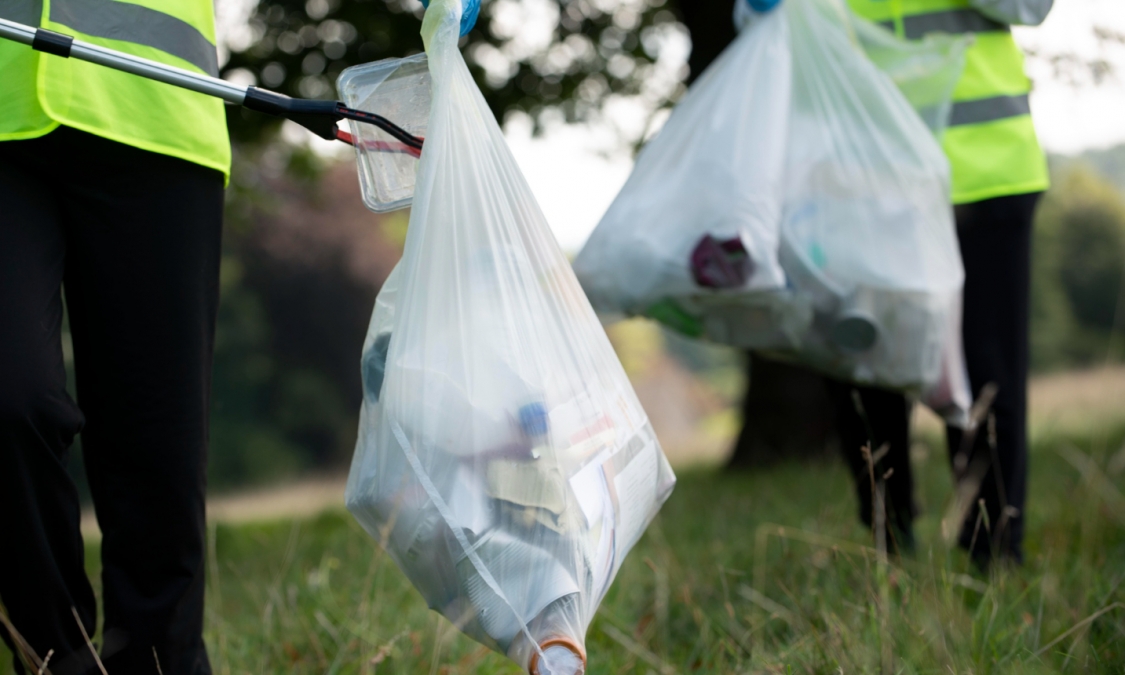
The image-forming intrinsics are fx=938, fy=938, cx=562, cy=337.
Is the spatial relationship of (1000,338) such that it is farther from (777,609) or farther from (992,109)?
(777,609)

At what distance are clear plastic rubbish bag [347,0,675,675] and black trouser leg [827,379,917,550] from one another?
1.08 m

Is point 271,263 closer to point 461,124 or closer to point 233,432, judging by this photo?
point 233,432

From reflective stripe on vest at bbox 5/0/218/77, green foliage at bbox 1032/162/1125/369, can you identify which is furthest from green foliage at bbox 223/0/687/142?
green foliage at bbox 1032/162/1125/369

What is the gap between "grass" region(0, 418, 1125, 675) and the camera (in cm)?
136

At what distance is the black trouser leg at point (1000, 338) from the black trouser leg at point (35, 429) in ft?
5.38

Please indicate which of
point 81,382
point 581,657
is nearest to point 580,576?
point 581,657

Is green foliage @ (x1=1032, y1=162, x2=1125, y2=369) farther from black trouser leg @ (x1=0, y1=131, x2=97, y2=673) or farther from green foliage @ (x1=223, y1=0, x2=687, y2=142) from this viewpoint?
black trouser leg @ (x1=0, y1=131, x2=97, y2=673)

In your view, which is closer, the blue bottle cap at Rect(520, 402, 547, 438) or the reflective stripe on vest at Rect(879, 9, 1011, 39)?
the blue bottle cap at Rect(520, 402, 547, 438)

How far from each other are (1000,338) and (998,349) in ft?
0.08

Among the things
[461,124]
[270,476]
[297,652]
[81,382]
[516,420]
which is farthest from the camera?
[270,476]

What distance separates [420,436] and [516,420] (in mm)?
111

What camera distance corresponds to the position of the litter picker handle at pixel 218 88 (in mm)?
1083

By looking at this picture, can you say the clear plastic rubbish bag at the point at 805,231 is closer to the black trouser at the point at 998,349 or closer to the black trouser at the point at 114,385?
the black trouser at the point at 998,349

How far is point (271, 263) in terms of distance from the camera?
16.8m
